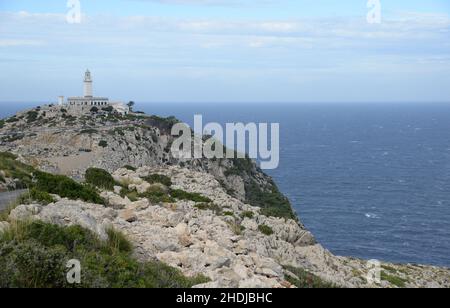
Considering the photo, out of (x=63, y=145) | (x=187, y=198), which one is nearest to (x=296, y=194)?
(x=63, y=145)

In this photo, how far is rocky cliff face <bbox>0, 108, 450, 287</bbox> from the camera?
37.9ft

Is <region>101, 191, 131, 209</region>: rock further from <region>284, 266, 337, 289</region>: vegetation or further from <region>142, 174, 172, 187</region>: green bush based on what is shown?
<region>142, 174, 172, 187</region>: green bush

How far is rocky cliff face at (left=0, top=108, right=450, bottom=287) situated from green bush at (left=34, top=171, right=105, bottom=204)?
2.28 ft

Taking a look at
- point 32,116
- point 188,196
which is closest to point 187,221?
point 188,196

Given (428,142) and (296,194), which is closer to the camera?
(296,194)

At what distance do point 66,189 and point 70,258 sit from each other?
28.4 feet

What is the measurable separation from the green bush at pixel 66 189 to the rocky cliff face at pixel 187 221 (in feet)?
2.28

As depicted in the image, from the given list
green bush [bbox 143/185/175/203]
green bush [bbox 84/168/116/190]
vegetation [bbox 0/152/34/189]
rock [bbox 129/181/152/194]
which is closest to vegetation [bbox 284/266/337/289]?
green bush [bbox 143/185/175/203]

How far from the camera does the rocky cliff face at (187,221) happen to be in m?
11.6

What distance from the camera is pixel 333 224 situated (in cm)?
6662

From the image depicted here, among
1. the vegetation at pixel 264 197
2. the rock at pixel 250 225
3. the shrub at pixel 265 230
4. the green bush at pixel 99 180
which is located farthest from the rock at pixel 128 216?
the vegetation at pixel 264 197
